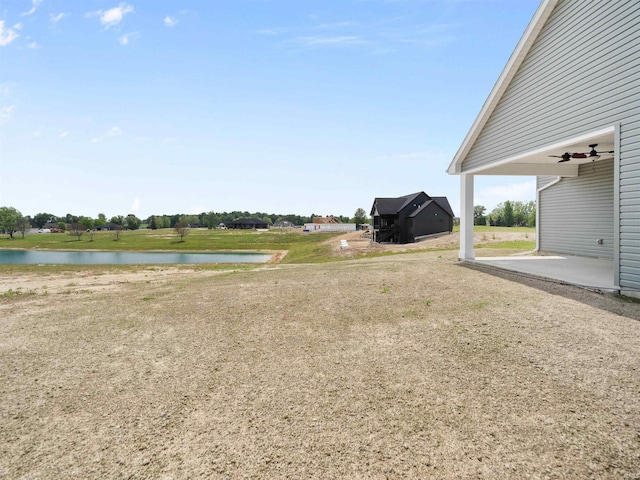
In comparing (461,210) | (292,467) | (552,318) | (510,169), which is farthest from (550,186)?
(292,467)

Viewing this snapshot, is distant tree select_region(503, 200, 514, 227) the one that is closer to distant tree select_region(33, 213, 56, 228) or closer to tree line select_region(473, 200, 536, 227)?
tree line select_region(473, 200, 536, 227)

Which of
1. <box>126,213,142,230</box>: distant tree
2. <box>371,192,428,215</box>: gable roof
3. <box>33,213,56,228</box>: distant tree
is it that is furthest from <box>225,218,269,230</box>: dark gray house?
<box>371,192,428,215</box>: gable roof

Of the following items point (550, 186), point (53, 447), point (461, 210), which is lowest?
point (53, 447)

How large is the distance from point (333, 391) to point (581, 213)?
15.2 metres

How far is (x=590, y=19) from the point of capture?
8.34 meters

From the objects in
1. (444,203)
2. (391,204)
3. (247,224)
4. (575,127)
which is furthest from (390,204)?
(247,224)

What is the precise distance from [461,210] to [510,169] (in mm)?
2437

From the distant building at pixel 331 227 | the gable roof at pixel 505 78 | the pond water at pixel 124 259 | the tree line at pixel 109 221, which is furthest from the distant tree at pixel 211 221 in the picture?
the gable roof at pixel 505 78

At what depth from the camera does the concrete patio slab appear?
8516 millimetres

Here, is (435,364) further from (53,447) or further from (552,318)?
(53,447)

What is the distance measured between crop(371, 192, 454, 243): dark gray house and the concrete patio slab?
78.5 ft

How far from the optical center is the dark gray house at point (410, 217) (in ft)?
124

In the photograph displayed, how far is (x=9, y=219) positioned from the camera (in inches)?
2813

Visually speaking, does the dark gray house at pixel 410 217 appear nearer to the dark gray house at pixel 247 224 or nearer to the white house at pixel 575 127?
the white house at pixel 575 127
